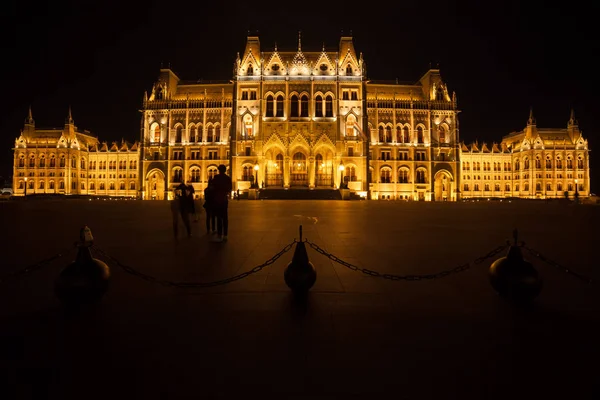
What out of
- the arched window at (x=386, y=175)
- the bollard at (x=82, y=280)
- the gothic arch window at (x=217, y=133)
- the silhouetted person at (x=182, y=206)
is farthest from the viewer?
the gothic arch window at (x=217, y=133)

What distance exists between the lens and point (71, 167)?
278ft

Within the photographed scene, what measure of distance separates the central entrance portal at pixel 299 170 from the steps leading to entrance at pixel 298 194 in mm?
3679

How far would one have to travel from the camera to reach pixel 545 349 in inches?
131

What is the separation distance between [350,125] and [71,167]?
63.1 m

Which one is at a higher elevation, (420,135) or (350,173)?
(420,135)

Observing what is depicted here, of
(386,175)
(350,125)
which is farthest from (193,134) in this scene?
(386,175)

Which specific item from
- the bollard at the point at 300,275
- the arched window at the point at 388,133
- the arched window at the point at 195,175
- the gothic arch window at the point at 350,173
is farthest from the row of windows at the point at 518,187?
the bollard at the point at 300,275

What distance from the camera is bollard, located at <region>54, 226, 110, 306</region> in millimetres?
4355

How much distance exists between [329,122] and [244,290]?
5318 centimetres

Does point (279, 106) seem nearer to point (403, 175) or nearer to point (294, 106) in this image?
point (294, 106)

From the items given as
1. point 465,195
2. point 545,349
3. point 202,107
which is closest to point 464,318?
point 545,349

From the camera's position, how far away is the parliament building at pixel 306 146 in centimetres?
5659

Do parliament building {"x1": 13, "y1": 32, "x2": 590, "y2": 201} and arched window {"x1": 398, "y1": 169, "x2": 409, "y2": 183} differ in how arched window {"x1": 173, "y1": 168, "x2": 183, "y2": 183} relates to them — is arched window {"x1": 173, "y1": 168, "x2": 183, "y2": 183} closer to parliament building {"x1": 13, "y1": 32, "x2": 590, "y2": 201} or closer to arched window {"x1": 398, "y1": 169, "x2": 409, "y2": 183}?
parliament building {"x1": 13, "y1": 32, "x2": 590, "y2": 201}

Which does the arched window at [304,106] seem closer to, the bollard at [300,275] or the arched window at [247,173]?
the arched window at [247,173]
